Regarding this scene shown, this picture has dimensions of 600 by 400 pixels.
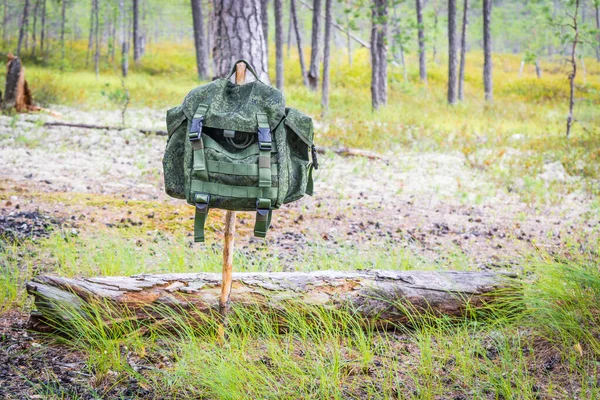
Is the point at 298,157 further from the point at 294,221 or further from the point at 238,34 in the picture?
the point at 238,34

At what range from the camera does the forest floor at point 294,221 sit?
340cm

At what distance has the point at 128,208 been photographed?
685 centimetres

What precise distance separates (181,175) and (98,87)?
18797 mm

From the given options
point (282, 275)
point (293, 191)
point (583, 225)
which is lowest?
point (583, 225)

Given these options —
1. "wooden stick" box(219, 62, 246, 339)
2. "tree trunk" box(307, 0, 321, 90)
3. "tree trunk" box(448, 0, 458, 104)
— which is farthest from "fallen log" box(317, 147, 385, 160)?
"tree trunk" box(448, 0, 458, 104)

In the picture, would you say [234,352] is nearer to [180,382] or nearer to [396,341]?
[180,382]

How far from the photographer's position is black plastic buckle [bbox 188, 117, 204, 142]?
3.08 m

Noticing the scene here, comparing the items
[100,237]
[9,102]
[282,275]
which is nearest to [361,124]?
[9,102]

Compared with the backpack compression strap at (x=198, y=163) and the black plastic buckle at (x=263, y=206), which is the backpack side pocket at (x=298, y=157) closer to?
the black plastic buckle at (x=263, y=206)

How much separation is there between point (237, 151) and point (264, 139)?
22cm

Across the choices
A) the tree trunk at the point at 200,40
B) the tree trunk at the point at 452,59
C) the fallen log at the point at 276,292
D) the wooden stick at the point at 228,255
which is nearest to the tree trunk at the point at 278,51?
the tree trunk at the point at 200,40

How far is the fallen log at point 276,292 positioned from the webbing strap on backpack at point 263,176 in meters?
0.89

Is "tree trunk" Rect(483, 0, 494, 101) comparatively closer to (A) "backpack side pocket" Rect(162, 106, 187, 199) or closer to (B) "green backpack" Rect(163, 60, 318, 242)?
(B) "green backpack" Rect(163, 60, 318, 242)

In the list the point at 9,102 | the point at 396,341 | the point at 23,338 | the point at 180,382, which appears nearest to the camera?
the point at 180,382
